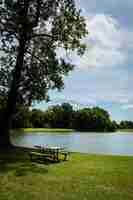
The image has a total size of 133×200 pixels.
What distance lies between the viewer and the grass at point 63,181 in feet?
21.0

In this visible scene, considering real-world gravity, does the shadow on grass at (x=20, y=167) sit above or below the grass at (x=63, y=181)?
above

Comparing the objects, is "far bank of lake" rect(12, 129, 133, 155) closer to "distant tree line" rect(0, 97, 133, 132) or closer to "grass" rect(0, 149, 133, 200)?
"grass" rect(0, 149, 133, 200)

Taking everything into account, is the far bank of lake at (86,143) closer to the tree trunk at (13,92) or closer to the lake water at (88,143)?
the lake water at (88,143)

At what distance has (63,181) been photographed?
301 inches

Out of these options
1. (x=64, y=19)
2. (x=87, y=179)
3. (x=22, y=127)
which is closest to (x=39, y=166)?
(x=87, y=179)

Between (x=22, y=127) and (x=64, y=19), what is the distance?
217 ft

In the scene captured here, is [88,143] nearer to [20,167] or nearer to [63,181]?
[20,167]

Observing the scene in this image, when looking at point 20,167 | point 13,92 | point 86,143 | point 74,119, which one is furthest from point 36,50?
point 74,119

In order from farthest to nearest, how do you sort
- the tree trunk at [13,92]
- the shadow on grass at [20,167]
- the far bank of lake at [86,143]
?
the far bank of lake at [86,143] < the tree trunk at [13,92] < the shadow on grass at [20,167]

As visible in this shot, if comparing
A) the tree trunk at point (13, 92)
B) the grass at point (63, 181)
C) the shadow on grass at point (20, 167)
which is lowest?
the grass at point (63, 181)

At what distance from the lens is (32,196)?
20.4 ft

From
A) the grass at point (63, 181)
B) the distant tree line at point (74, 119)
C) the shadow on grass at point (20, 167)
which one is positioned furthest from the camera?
the distant tree line at point (74, 119)

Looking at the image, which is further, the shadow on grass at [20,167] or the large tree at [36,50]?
the large tree at [36,50]

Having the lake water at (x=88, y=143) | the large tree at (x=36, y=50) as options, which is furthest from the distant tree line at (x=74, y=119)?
the large tree at (x=36, y=50)
